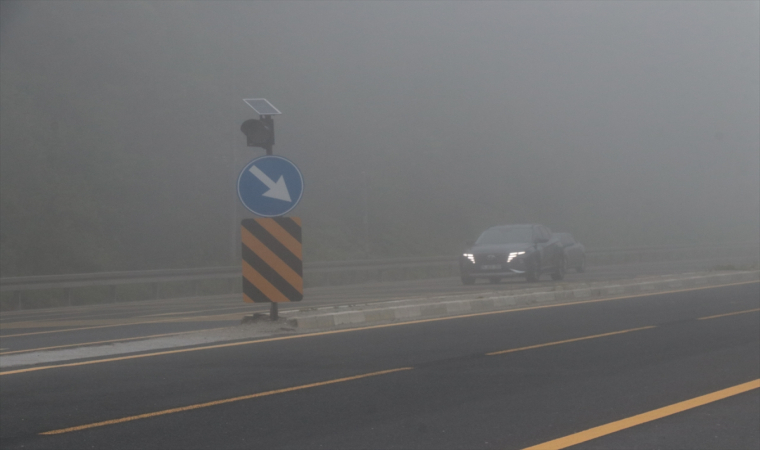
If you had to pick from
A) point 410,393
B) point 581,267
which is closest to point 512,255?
point 581,267

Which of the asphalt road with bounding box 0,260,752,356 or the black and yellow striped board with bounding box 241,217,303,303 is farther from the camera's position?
the black and yellow striped board with bounding box 241,217,303,303

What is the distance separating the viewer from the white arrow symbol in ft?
41.3

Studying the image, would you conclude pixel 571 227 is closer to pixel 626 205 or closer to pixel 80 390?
pixel 626 205

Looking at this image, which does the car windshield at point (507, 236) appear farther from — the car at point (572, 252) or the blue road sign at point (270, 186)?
the blue road sign at point (270, 186)

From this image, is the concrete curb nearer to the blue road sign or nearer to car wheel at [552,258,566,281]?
the blue road sign

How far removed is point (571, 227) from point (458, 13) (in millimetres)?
29552

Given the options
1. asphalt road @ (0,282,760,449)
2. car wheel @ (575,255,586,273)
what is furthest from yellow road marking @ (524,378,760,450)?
car wheel @ (575,255,586,273)

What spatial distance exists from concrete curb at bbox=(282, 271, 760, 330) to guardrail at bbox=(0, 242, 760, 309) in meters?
10.4

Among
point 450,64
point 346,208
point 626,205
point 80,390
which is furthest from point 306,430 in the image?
point 450,64

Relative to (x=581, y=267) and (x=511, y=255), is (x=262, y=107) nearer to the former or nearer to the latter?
(x=511, y=255)

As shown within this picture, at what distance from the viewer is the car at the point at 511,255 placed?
2384 centimetres

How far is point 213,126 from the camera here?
37.8 m

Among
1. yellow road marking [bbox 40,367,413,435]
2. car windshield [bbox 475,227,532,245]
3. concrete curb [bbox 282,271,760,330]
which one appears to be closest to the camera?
yellow road marking [bbox 40,367,413,435]

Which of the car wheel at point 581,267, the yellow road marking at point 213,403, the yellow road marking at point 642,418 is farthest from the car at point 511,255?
the yellow road marking at point 642,418
